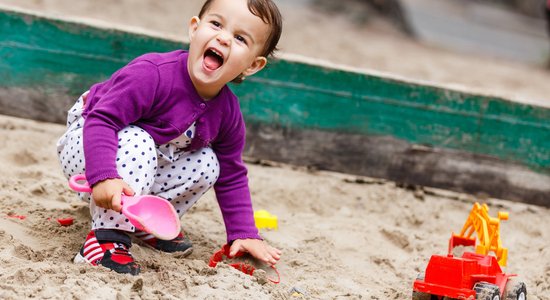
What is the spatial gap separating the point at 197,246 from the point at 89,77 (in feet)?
3.58

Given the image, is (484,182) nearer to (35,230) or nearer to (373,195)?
(373,195)

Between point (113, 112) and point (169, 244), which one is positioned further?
point (169, 244)

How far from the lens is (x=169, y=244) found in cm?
260

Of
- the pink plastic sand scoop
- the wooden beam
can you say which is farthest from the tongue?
the wooden beam

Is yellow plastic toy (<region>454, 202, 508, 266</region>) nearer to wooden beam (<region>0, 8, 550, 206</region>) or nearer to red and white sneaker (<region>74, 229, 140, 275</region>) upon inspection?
wooden beam (<region>0, 8, 550, 206</region>)

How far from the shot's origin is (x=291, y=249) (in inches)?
108

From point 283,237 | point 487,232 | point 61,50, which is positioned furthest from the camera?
point 61,50

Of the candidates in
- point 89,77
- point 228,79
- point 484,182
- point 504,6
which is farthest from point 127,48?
point 504,6

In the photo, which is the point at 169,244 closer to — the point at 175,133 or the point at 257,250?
the point at 257,250

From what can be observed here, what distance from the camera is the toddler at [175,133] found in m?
2.27

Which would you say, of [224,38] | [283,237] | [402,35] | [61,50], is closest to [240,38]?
[224,38]

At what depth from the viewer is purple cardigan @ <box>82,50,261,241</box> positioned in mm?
2251

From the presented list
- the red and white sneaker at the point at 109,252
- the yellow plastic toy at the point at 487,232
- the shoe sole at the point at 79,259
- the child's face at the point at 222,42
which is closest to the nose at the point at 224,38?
the child's face at the point at 222,42

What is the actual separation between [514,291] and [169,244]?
0.99 metres
